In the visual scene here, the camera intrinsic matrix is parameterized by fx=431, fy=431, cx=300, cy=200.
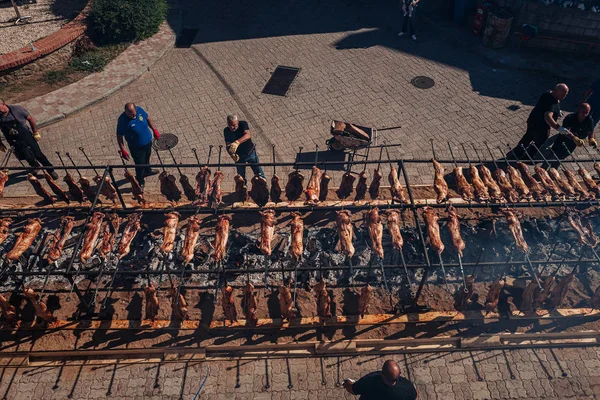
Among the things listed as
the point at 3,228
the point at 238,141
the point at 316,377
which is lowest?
the point at 316,377

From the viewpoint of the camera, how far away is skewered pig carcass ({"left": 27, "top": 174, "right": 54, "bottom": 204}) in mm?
9473

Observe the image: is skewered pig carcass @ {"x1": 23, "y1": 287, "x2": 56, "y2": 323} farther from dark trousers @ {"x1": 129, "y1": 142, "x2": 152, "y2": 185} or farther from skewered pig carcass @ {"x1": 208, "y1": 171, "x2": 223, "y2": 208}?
dark trousers @ {"x1": 129, "y1": 142, "x2": 152, "y2": 185}

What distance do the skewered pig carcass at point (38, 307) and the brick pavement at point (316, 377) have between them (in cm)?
90

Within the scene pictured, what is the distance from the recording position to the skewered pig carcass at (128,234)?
27.2ft

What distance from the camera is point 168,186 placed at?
9.79 m

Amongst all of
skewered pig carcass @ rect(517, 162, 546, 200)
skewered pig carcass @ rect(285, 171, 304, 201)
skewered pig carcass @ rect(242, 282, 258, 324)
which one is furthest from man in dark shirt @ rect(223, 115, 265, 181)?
skewered pig carcass @ rect(517, 162, 546, 200)

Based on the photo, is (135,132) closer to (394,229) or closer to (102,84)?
(102,84)

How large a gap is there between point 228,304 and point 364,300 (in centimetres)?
256

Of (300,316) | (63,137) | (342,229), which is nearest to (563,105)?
(342,229)

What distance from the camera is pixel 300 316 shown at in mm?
8648

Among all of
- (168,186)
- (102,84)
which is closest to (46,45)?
(102,84)

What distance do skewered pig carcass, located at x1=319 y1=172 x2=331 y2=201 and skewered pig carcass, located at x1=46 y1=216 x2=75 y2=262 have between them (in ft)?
17.4

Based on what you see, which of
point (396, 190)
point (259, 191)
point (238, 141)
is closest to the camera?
point (396, 190)

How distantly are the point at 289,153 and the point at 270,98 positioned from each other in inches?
119
